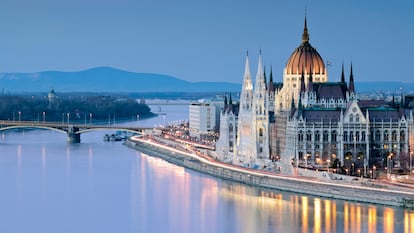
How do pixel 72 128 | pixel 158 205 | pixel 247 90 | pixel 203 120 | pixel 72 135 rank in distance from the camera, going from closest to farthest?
pixel 158 205
pixel 247 90
pixel 72 135
pixel 72 128
pixel 203 120

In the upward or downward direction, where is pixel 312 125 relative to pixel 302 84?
downward

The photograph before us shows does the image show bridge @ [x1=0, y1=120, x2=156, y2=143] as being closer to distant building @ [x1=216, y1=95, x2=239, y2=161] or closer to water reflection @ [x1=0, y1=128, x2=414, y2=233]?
→ distant building @ [x1=216, y1=95, x2=239, y2=161]

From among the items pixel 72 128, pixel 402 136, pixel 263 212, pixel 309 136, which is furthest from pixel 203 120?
pixel 263 212

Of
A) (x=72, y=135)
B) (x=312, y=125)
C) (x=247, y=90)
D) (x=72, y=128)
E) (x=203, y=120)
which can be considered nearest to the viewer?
(x=312, y=125)

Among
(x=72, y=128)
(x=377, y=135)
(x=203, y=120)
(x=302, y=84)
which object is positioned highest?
(x=302, y=84)

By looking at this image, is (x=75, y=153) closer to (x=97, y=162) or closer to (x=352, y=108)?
(x=97, y=162)

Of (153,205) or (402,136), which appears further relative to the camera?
(402,136)

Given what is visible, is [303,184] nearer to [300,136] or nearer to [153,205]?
[153,205]

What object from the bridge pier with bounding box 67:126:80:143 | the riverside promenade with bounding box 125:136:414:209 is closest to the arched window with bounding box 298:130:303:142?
the riverside promenade with bounding box 125:136:414:209
